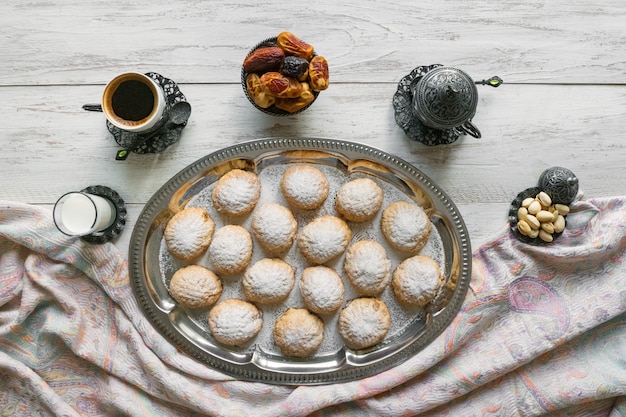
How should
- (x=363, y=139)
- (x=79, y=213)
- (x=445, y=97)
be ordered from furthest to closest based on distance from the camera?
(x=363, y=139), (x=79, y=213), (x=445, y=97)

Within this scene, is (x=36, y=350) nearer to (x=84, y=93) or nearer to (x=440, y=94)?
(x=84, y=93)

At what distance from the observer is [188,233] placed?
147 cm

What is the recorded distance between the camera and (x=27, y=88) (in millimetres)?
1562

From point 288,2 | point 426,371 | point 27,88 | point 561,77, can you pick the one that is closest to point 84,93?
point 27,88

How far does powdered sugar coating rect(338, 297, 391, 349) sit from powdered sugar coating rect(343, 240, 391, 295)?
38mm

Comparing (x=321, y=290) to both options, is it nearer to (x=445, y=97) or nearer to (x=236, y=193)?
(x=236, y=193)

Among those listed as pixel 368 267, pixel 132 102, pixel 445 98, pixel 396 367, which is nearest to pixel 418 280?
pixel 368 267

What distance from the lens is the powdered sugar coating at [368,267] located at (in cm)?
146

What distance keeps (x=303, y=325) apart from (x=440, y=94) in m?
0.72

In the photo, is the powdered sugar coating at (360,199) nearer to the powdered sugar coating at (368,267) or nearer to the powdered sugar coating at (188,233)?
the powdered sugar coating at (368,267)

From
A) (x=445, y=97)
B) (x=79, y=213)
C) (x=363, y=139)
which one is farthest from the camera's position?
(x=363, y=139)

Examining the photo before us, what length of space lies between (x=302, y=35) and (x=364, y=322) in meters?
0.85

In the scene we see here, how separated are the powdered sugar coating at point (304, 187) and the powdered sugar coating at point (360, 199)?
0.06m

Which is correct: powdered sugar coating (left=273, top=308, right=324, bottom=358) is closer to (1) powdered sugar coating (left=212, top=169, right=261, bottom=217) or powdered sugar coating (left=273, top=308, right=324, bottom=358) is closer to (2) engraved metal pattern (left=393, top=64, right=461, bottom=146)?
(1) powdered sugar coating (left=212, top=169, right=261, bottom=217)
